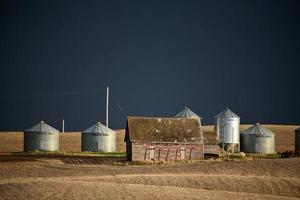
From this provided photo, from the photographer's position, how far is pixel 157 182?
35.5 m

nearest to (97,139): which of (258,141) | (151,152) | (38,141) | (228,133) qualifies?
(38,141)

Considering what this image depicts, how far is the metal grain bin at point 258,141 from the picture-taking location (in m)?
70.9

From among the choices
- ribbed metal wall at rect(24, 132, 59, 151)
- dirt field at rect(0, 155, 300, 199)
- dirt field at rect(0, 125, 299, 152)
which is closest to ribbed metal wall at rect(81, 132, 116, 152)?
ribbed metal wall at rect(24, 132, 59, 151)

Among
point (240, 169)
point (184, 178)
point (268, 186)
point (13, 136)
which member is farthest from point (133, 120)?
point (13, 136)

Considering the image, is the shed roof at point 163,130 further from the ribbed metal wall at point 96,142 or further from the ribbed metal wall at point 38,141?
the ribbed metal wall at point 38,141

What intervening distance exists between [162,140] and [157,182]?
2241cm

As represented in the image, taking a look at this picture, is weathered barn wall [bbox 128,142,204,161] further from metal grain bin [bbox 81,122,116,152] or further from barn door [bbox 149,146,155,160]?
metal grain bin [bbox 81,122,116,152]

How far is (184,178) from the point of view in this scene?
37844 millimetres

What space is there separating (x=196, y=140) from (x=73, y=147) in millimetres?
32342

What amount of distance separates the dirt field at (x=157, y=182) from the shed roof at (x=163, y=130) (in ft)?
22.4

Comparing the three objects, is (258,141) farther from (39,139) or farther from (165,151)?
(39,139)

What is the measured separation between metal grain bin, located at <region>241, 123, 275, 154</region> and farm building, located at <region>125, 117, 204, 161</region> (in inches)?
545

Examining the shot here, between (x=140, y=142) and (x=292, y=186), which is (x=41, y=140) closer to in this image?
(x=140, y=142)

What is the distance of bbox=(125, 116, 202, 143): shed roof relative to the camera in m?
57.9
